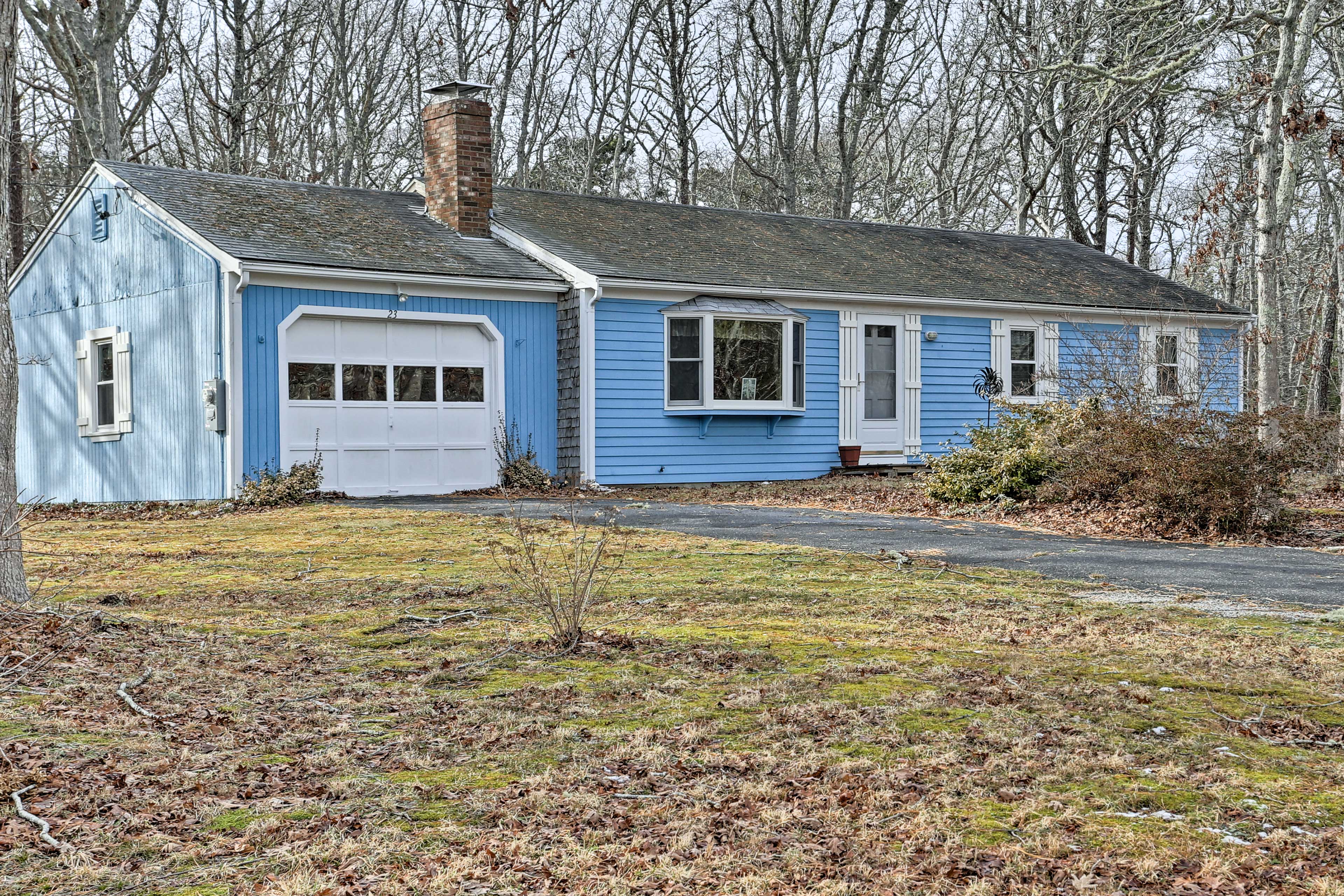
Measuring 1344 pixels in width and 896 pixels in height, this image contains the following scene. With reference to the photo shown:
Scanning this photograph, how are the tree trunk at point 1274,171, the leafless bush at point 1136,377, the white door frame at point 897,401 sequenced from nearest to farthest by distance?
the leafless bush at point 1136,377 < the tree trunk at point 1274,171 < the white door frame at point 897,401

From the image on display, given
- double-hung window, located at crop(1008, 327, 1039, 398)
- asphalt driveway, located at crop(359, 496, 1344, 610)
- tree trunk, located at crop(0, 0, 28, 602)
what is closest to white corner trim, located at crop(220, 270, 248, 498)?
asphalt driveway, located at crop(359, 496, 1344, 610)

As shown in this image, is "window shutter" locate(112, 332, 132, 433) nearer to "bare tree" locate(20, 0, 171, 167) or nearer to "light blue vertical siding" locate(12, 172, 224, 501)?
"light blue vertical siding" locate(12, 172, 224, 501)

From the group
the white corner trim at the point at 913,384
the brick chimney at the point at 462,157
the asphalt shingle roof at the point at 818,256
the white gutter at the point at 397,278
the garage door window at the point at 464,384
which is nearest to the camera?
the white gutter at the point at 397,278

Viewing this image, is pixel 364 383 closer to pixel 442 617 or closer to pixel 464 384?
pixel 464 384


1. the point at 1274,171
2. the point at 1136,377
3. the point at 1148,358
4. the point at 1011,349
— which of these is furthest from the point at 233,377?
the point at 1274,171

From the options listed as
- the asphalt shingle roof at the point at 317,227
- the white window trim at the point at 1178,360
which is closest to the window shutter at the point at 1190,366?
the white window trim at the point at 1178,360

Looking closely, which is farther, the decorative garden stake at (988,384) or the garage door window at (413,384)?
the decorative garden stake at (988,384)

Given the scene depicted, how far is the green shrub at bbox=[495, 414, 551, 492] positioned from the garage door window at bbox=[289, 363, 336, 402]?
228 centimetres

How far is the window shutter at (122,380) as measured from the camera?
54.3ft

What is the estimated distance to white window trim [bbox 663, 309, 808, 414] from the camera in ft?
57.7

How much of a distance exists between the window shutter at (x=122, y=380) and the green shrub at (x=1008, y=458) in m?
10.0

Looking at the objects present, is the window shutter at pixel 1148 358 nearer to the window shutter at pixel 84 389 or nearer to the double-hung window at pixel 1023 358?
the double-hung window at pixel 1023 358

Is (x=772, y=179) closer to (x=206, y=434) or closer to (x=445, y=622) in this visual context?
(x=206, y=434)

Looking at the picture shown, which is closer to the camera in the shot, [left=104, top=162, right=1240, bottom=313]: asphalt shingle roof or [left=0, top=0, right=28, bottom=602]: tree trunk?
[left=0, top=0, right=28, bottom=602]: tree trunk
